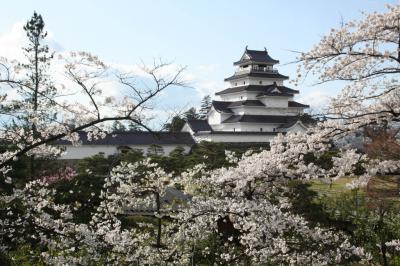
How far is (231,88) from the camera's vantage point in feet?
175

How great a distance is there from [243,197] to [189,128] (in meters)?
41.4

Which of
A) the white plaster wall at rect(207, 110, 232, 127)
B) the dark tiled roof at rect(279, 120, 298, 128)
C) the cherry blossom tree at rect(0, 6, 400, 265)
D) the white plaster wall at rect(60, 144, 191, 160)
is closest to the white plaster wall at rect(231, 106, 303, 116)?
the white plaster wall at rect(207, 110, 232, 127)

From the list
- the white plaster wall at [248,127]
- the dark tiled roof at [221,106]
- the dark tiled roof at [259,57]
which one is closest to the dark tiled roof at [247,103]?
the dark tiled roof at [221,106]

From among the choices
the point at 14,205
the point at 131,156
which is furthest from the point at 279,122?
the point at 14,205

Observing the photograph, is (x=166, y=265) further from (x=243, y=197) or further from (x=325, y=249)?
(x=325, y=249)

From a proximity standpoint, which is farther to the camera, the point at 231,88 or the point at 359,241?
the point at 231,88

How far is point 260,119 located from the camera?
4809cm

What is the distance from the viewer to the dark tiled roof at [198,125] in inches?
1903

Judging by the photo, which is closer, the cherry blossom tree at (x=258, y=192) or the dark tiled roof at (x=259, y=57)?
the cherry blossom tree at (x=258, y=192)

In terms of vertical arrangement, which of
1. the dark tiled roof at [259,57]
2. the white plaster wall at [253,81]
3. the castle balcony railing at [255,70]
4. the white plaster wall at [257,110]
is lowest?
the white plaster wall at [257,110]

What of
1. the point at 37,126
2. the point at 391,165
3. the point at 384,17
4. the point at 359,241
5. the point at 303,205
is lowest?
the point at 359,241

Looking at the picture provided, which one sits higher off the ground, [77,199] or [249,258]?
[77,199]

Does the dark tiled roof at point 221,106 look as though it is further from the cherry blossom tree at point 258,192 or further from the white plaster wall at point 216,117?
the cherry blossom tree at point 258,192

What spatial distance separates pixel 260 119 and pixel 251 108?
174cm
